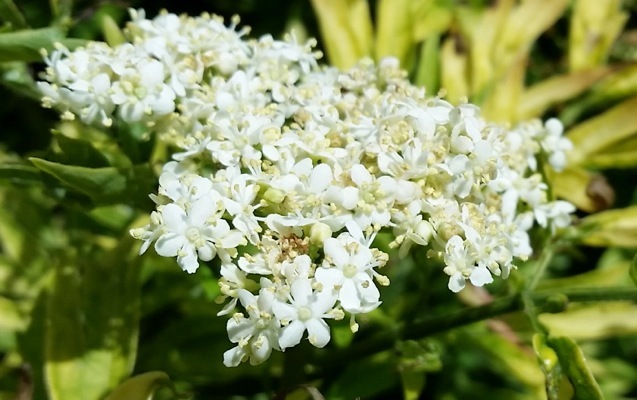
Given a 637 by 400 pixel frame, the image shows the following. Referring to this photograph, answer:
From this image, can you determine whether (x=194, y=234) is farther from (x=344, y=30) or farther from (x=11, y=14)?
(x=344, y=30)

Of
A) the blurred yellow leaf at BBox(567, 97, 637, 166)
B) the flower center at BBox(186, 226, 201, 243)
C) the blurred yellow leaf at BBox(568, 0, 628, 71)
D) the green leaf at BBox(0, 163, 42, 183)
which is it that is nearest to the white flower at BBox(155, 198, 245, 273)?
the flower center at BBox(186, 226, 201, 243)

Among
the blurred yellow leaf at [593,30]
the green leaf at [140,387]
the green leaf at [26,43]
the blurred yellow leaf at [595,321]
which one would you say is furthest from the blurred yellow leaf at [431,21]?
the green leaf at [140,387]

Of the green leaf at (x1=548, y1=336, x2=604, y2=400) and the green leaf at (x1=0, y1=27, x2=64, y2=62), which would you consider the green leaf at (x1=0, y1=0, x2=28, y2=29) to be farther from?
the green leaf at (x1=548, y1=336, x2=604, y2=400)

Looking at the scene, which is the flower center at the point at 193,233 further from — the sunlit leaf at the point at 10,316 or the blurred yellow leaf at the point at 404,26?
the blurred yellow leaf at the point at 404,26

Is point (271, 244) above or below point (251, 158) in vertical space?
below

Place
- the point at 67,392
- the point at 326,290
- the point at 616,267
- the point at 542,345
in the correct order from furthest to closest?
1. the point at 616,267
2. the point at 67,392
3. the point at 542,345
4. the point at 326,290

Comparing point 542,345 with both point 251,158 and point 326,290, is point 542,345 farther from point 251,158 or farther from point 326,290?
point 251,158

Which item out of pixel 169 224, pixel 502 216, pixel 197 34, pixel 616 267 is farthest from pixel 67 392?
pixel 616 267
